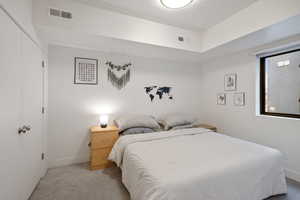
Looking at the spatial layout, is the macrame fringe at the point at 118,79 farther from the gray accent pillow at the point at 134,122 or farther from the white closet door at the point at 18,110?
the white closet door at the point at 18,110

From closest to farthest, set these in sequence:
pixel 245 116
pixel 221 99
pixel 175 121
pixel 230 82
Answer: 1. pixel 245 116
2. pixel 175 121
3. pixel 230 82
4. pixel 221 99

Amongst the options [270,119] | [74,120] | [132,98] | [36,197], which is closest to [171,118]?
[132,98]

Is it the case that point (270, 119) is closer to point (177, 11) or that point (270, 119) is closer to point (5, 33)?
point (177, 11)

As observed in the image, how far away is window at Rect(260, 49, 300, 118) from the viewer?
2332 millimetres

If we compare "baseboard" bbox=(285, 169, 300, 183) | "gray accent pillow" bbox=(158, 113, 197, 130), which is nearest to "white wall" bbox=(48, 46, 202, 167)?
"gray accent pillow" bbox=(158, 113, 197, 130)

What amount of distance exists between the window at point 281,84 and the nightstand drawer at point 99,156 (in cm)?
298

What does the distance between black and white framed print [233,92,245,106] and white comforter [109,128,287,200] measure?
1136mm

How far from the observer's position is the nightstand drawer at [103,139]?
2.39 metres

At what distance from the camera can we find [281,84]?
2.51 meters

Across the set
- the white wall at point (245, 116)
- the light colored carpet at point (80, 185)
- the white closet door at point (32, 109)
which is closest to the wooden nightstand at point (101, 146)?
the light colored carpet at point (80, 185)

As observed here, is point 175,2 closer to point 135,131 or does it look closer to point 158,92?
point 158,92

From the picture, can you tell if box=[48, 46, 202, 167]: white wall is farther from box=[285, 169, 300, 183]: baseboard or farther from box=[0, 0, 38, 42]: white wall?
box=[285, 169, 300, 183]: baseboard

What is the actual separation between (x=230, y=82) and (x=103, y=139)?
2.87 meters

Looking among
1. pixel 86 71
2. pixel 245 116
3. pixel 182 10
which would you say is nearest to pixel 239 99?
pixel 245 116
